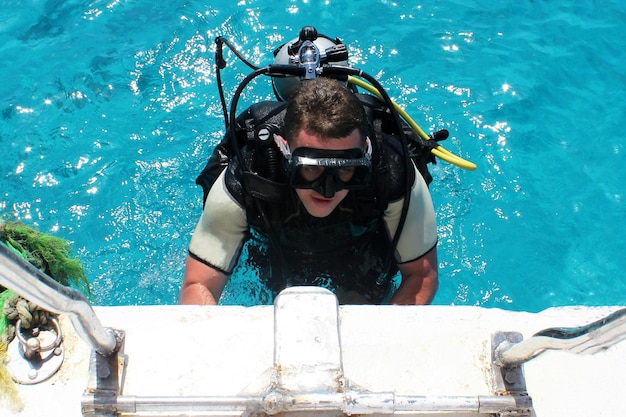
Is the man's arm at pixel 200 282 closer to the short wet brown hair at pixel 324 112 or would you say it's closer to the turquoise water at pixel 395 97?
the short wet brown hair at pixel 324 112

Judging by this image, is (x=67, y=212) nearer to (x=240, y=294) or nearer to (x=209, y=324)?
(x=240, y=294)

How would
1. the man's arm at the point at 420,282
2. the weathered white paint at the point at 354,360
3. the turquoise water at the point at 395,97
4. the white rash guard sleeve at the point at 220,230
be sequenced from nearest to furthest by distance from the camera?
1. the weathered white paint at the point at 354,360
2. the white rash guard sleeve at the point at 220,230
3. the man's arm at the point at 420,282
4. the turquoise water at the point at 395,97

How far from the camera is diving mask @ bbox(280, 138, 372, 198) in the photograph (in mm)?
2525

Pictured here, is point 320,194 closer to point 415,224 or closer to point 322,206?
point 322,206

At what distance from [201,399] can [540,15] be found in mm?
5245

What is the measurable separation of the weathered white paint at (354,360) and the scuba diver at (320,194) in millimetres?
936

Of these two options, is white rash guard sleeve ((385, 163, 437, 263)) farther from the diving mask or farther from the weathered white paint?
the weathered white paint

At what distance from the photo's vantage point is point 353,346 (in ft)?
5.59

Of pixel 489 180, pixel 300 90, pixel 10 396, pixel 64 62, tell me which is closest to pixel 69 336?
pixel 10 396

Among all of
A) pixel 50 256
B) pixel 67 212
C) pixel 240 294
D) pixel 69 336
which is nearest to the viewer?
pixel 69 336

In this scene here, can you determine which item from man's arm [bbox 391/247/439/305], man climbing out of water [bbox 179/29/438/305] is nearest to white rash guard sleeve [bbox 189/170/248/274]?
man climbing out of water [bbox 179/29/438/305]

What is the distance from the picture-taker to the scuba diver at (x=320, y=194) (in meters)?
2.59

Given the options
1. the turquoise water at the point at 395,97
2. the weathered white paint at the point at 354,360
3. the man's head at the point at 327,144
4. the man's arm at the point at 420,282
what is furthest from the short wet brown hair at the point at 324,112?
the turquoise water at the point at 395,97

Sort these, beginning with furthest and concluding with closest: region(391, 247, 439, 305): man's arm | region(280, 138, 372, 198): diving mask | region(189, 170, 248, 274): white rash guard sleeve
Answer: region(391, 247, 439, 305): man's arm, region(189, 170, 248, 274): white rash guard sleeve, region(280, 138, 372, 198): diving mask
